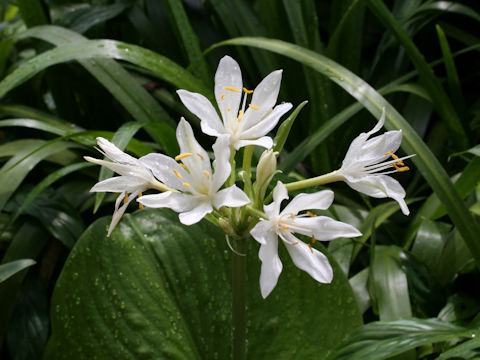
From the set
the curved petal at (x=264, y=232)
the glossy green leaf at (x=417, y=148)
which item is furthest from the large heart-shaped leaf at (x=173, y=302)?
the curved petal at (x=264, y=232)

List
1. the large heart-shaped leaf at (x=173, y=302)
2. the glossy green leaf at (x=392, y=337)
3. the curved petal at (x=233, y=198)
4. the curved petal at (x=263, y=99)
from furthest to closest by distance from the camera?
the large heart-shaped leaf at (x=173, y=302) → the glossy green leaf at (x=392, y=337) → the curved petal at (x=263, y=99) → the curved petal at (x=233, y=198)

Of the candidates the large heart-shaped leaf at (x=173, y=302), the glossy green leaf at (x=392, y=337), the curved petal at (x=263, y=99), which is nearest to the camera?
the curved petal at (x=263, y=99)

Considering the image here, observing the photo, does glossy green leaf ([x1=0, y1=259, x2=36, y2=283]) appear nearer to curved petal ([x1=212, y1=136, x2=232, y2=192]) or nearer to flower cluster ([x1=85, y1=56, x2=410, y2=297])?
flower cluster ([x1=85, y1=56, x2=410, y2=297])

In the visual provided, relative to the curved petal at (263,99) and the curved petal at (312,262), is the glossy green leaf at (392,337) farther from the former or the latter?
the curved petal at (263,99)

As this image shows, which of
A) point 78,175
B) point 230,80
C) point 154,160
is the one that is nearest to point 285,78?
point 78,175

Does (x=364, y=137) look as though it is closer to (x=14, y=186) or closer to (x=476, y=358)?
(x=476, y=358)

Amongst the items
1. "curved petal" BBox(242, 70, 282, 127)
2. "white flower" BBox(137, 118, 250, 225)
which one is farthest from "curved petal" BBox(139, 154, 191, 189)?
"curved petal" BBox(242, 70, 282, 127)

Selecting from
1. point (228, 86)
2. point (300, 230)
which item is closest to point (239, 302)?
point (300, 230)

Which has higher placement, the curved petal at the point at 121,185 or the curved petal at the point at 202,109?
the curved petal at the point at 202,109
